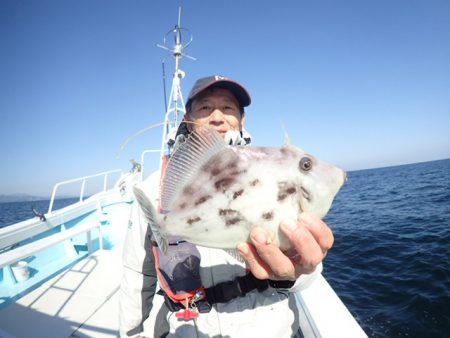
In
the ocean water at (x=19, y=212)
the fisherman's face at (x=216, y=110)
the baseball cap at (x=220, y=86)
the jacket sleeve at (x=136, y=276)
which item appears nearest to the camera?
the jacket sleeve at (x=136, y=276)

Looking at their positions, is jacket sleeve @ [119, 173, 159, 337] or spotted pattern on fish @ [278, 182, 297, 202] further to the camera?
jacket sleeve @ [119, 173, 159, 337]

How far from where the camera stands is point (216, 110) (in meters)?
3.14

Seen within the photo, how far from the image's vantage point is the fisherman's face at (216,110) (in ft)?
Result: 10.2

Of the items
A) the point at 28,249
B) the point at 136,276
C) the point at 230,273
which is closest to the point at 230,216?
the point at 230,273

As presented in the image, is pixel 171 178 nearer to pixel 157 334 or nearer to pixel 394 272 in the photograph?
pixel 157 334

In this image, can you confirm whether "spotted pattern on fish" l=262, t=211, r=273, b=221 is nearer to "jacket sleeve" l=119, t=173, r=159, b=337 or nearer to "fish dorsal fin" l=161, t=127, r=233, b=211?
"fish dorsal fin" l=161, t=127, r=233, b=211

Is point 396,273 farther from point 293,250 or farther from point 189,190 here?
point 189,190

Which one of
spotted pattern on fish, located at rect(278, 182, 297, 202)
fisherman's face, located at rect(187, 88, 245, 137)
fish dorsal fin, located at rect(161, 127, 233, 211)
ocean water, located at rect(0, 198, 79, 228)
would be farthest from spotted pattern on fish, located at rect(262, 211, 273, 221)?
ocean water, located at rect(0, 198, 79, 228)

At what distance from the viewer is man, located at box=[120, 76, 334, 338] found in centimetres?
183

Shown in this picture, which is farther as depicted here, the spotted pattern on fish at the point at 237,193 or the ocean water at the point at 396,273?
the ocean water at the point at 396,273

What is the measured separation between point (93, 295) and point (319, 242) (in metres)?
4.78

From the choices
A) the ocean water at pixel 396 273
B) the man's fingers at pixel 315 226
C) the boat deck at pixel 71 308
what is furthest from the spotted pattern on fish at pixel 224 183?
the ocean water at pixel 396 273

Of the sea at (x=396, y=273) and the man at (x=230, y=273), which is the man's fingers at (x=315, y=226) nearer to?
the man at (x=230, y=273)

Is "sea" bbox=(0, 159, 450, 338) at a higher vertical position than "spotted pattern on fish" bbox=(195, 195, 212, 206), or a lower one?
lower
